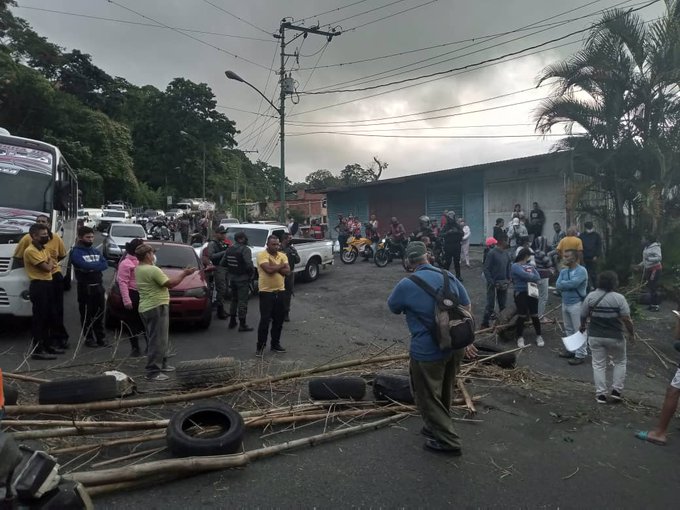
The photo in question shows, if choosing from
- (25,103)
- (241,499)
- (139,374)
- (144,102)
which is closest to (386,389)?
(241,499)

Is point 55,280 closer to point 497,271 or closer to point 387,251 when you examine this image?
point 497,271

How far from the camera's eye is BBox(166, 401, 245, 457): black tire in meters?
3.93

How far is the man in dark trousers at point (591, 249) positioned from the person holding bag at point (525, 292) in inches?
155

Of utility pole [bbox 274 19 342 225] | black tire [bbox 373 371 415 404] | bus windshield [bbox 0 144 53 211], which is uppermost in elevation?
utility pole [bbox 274 19 342 225]

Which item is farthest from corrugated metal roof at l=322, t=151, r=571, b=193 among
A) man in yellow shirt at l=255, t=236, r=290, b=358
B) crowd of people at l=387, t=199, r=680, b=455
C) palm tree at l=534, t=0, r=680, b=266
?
man in yellow shirt at l=255, t=236, r=290, b=358

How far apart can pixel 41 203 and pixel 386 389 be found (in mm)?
7181

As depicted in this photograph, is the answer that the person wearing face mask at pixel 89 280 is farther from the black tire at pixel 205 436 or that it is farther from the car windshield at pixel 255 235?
the car windshield at pixel 255 235

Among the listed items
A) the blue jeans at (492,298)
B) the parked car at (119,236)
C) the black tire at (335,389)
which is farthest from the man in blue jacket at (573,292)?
the parked car at (119,236)

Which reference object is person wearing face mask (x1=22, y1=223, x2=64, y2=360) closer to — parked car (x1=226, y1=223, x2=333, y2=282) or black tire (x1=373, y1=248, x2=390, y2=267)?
parked car (x1=226, y1=223, x2=333, y2=282)

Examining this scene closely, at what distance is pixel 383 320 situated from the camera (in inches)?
438

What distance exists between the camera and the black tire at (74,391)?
4.80 m

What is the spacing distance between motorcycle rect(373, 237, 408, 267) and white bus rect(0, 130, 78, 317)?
34.1 feet

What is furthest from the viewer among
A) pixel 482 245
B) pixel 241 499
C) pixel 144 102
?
pixel 144 102

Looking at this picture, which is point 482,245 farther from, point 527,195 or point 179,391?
point 179,391
